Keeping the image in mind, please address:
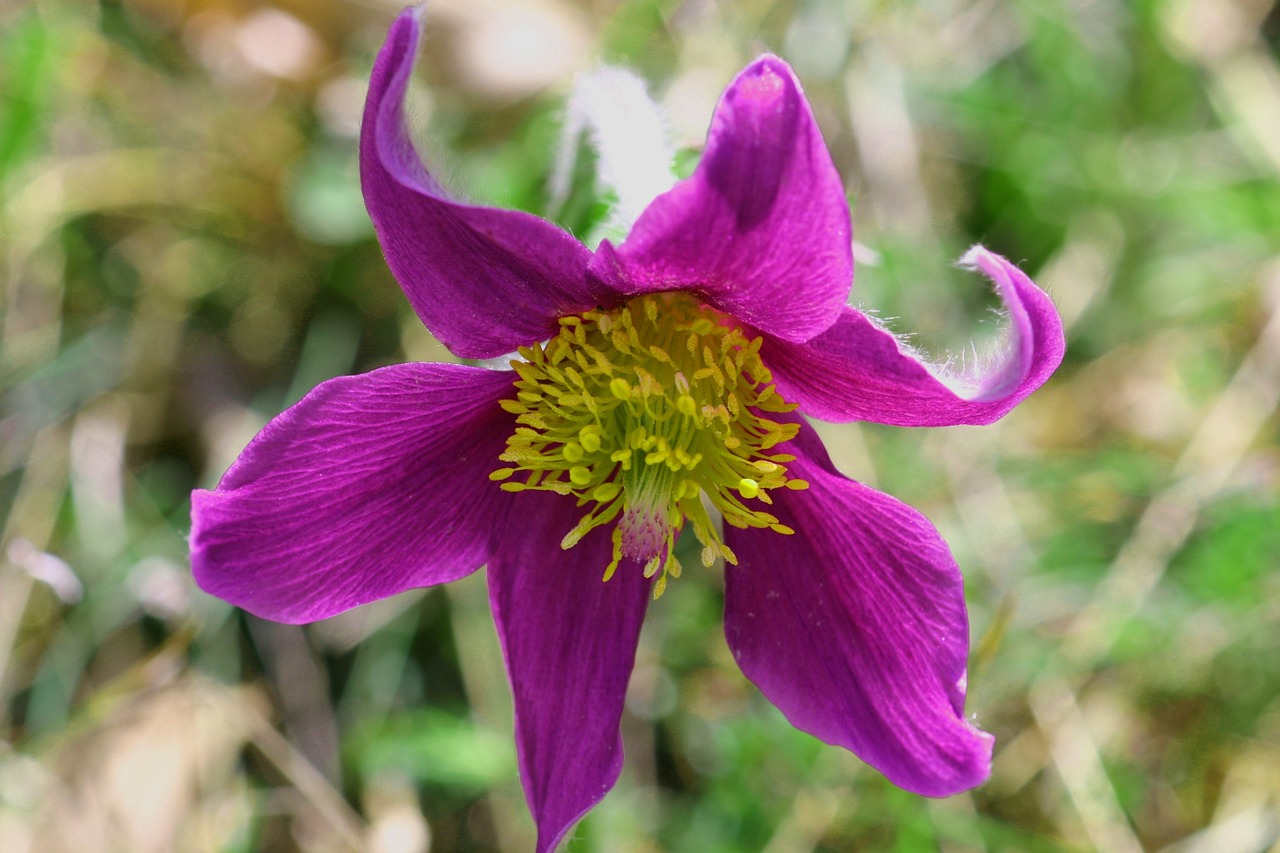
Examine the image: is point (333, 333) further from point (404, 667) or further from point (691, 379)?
point (691, 379)

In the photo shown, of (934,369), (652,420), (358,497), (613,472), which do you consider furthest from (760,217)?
(358,497)

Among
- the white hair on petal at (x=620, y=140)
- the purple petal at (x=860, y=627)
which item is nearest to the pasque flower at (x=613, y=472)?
the purple petal at (x=860, y=627)

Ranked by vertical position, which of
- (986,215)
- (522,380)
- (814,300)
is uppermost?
(814,300)

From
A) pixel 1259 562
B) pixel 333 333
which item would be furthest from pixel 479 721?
pixel 1259 562

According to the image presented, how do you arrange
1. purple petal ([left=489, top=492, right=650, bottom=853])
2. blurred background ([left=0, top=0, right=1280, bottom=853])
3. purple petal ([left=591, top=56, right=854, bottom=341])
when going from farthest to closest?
blurred background ([left=0, top=0, right=1280, bottom=853]) → purple petal ([left=489, top=492, right=650, bottom=853]) → purple petal ([left=591, top=56, right=854, bottom=341])

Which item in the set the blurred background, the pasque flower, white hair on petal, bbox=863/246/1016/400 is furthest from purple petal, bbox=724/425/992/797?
the blurred background

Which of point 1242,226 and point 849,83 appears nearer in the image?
point 1242,226

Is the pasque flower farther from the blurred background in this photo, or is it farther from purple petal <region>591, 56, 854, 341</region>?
the blurred background

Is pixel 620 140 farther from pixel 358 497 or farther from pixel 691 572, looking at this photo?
pixel 691 572
